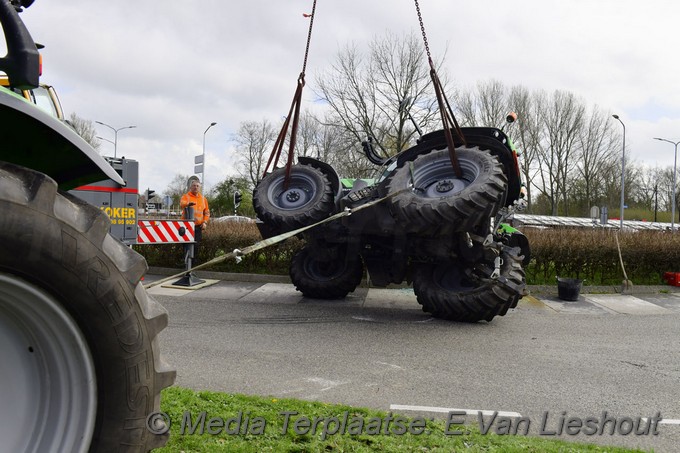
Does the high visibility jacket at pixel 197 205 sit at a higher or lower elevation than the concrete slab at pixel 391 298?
higher

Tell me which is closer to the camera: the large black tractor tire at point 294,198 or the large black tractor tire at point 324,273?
the large black tractor tire at point 294,198

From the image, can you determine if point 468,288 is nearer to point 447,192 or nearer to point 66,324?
point 447,192

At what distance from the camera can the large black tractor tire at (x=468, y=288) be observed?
664cm

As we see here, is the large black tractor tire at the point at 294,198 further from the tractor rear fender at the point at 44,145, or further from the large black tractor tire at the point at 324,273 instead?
the tractor rear fender at the point at 44,145

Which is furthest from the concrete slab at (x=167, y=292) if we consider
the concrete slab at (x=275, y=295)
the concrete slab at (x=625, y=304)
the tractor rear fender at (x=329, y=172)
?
the concrete slab at (x=625, y=304)

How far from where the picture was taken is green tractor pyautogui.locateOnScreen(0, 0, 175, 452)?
163 cm

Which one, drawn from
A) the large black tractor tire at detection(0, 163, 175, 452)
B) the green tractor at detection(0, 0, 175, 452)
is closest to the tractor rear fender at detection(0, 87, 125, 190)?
the green tractor at detection(0, 0, 175, 452)

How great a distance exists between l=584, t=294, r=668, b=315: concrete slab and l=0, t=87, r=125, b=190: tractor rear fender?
367 inches

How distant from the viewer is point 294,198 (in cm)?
788

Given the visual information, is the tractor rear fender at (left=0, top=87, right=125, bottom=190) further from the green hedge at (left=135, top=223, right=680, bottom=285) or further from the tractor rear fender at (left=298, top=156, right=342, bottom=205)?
the green hedge at (left=135, top=223, right=680, bottom=285)

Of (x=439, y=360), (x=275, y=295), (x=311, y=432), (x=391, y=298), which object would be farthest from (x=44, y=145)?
(x=391, y=298)

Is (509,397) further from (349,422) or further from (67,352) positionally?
(67,352)

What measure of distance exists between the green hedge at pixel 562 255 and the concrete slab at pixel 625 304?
3.16ft

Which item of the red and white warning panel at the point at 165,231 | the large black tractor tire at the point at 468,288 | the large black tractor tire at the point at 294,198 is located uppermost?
the large black tractor tire at the point at 294,198
